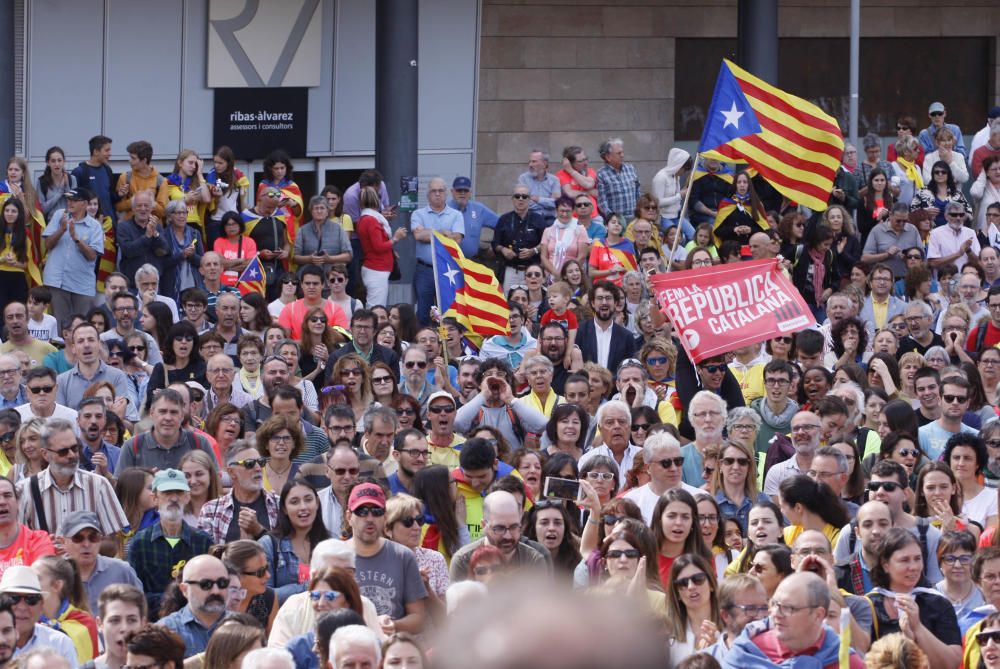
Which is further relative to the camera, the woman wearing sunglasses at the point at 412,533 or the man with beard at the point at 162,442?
the man with beard at the point at 162,442

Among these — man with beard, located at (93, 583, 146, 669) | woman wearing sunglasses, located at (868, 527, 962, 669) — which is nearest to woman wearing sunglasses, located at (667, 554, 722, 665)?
woman wearing sunglasses, located at (868, 527, 962, 669)

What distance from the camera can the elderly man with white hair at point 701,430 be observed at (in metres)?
10.5

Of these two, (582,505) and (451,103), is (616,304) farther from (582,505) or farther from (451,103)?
(451,103)

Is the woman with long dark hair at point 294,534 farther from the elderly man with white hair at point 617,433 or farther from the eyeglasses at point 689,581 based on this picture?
the elderly man with white hair at point 617,433

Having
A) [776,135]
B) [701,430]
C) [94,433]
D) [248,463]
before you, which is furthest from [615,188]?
[248,463]

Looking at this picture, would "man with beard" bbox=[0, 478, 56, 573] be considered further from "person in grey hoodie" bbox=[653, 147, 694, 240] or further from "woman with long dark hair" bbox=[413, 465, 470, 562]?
"person in grey hoodie" bbox=[653, 147, 694, 240]

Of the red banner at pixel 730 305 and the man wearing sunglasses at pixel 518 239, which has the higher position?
the man wearing sunglasses at pixel 518 239

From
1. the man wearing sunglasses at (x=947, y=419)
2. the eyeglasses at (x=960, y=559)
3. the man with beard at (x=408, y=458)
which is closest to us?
the eyeglasses at (x=960, y=559)

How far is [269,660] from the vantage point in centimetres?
588

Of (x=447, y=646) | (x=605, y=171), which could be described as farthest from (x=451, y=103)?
(x=447, y=646)

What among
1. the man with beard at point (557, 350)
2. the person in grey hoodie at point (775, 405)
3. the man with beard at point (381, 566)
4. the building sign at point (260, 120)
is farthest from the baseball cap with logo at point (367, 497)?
the building sign at point (260, 120)

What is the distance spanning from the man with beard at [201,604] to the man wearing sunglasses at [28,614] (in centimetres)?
42

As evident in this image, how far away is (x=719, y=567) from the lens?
8.46 metres

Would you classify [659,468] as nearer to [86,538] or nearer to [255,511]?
[255,511]
